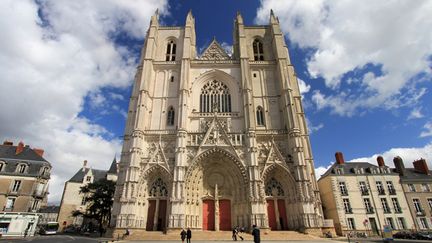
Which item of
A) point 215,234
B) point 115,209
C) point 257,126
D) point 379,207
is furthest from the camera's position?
point 379,207

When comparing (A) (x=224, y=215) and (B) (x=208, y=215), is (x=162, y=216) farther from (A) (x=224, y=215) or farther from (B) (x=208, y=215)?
(A) (x=224, y=215)

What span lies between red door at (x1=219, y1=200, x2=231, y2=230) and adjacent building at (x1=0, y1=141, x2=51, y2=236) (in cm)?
1844

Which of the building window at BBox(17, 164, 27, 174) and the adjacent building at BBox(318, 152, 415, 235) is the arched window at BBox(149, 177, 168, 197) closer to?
the building window at BBox(17, 164, 27, 174)

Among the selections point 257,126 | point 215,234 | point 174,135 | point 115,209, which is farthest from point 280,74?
point 115,209

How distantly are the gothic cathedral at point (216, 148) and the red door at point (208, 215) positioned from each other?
75mm

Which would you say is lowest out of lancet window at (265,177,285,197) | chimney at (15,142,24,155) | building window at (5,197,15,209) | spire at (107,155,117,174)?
building window at (5,197,15,209)

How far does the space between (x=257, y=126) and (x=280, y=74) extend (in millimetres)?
5793

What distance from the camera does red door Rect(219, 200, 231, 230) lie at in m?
18.6

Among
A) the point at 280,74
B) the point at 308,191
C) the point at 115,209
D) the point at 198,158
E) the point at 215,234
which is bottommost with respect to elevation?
the point at 215,234

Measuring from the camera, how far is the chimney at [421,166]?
26684 millimetres

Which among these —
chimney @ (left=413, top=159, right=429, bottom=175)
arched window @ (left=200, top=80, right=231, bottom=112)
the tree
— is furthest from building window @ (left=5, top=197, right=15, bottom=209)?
chimney @ (left=413, top=159, right=429, bottom=175)

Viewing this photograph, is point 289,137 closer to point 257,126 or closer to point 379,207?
point 257,126

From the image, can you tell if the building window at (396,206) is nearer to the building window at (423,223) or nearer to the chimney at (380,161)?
the building window at (423,223)

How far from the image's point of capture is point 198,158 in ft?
62.6
